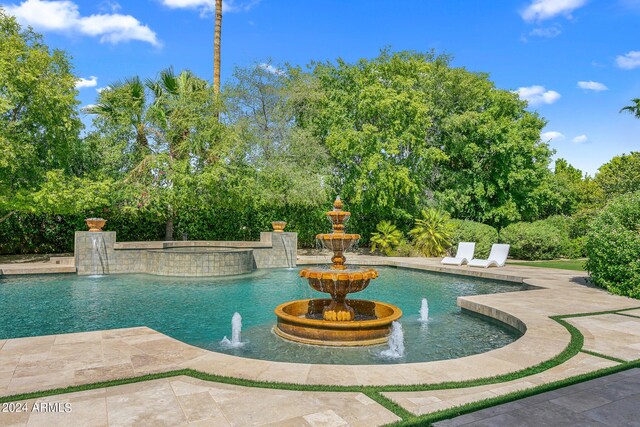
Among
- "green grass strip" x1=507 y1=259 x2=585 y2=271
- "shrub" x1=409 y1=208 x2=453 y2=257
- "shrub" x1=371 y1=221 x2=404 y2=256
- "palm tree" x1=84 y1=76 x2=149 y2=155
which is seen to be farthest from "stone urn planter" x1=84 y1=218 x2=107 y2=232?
"green grass strip" x1=507 y1=259 x2=585 y2=271

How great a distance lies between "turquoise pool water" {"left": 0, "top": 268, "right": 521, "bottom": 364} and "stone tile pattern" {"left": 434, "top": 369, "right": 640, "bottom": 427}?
229cm

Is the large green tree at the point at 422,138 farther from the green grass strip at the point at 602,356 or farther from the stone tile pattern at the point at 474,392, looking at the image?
the stone tile pattern at the point at 474,392

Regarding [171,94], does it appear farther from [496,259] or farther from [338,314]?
[338,314]

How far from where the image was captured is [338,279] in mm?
7434

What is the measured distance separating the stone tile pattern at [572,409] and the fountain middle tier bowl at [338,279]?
3.73 m

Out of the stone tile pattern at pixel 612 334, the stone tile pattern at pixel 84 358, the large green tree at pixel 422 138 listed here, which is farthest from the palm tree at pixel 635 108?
the stone tile pattern at pixel 84 358

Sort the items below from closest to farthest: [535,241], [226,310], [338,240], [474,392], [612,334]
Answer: [474,392] → [612,334] → [338,240] → [226,310] → [535,241]

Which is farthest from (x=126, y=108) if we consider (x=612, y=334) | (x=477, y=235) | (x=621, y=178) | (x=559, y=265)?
(x=621, y=178)

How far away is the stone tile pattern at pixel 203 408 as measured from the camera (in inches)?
140

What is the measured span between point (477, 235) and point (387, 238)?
189 inches

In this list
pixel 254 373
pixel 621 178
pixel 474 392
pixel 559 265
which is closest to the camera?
pixel 474 392

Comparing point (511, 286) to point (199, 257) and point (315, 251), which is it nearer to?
point (199, 257)

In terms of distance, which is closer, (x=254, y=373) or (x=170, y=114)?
(x=254, y=373)

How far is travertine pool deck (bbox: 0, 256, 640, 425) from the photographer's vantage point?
3.73 meters
